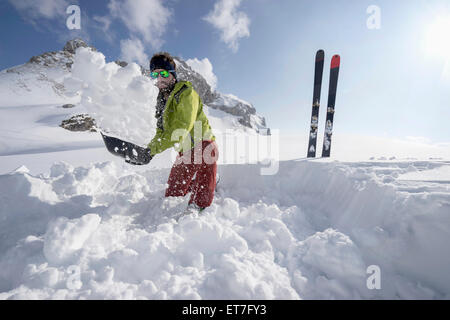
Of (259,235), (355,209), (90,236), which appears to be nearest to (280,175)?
(355,209)

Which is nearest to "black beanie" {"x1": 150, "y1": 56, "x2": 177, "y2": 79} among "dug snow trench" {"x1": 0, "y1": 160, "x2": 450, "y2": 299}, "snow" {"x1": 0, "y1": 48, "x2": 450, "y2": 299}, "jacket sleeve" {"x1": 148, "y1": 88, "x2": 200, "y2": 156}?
"jacket sleeve" {"x1": 148, "y1": 88, "x2": 200, "y2": 156}

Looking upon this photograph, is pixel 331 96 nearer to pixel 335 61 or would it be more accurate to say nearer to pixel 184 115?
pixel 335 61

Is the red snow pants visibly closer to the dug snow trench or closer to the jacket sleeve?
the dug snow trench

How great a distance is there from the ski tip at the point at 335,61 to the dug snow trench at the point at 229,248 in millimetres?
3570

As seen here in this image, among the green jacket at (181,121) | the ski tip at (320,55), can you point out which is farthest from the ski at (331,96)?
the green jacket at (181,121)

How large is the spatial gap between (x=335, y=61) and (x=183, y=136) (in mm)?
4797

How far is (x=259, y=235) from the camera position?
1694 mm

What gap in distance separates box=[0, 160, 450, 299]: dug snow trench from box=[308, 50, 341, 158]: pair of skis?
2449 mm

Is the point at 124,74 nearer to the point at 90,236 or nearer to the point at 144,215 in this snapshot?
the point at 144,215

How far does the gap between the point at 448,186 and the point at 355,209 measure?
75cm

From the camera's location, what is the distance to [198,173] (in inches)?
98.7

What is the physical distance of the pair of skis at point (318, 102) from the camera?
467 cm

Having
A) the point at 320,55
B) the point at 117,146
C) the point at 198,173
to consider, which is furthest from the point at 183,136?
the point at 320,55

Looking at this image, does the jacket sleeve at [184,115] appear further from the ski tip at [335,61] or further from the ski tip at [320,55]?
the ski tip at [320,55]
